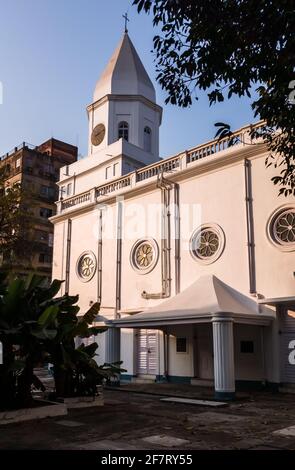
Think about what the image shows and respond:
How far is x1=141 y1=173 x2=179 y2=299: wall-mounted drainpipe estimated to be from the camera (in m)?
18.5

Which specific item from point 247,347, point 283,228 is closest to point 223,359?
point 247,347

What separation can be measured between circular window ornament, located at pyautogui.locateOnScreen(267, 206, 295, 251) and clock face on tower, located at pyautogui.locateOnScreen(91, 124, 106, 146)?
47.1 feet

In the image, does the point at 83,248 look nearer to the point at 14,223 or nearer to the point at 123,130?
the point at 14,223

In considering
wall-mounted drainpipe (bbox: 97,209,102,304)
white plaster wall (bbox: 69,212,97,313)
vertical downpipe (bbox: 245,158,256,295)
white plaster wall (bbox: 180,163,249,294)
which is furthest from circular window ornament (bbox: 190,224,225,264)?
white plaster wall (bbox: 69,212,97,313)

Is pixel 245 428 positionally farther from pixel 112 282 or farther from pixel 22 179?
pixel 22 179

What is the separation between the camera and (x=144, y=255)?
20125mm

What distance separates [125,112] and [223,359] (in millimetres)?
17824

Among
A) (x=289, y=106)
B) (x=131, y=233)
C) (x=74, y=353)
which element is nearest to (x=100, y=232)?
(x=131, y=233)

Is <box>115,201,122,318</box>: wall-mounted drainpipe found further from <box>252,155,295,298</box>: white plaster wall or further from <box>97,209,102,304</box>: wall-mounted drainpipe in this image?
<box>252,155,295,298</box>: white plaster wall

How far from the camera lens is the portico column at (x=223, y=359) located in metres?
13.0

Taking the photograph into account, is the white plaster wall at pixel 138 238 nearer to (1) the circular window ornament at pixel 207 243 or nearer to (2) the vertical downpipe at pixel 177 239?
(2) the vertical downpipe at pixel 177 239

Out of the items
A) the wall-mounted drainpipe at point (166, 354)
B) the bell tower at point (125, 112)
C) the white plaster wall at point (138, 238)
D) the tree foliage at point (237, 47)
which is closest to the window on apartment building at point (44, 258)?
the bell tower at point (125, 112)

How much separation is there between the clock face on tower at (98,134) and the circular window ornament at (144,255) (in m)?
9.30

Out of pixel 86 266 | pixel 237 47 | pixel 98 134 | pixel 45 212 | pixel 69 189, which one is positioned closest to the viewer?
pixel 237 47
